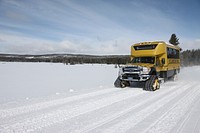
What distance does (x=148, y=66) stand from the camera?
1277 centimetres

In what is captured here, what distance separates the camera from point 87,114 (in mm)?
6301

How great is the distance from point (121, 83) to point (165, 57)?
14.3 ft

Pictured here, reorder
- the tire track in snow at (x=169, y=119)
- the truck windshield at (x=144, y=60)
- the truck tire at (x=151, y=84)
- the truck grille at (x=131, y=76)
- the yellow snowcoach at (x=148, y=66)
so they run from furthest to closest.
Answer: the truck windshield at (x=144, y=60)
the truck grille at (x=131, y=76)
the yellow snowcoach at (x=148, y=66)
the truck tire at (x=151, y=84)
the tire track in snow at (x=169, y=119)

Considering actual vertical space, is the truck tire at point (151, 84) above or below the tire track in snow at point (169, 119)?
above

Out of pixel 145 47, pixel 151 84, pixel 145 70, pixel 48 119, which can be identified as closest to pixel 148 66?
pixel 145 70

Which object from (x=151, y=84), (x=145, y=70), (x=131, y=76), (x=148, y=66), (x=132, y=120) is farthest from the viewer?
(x=148, y=66)

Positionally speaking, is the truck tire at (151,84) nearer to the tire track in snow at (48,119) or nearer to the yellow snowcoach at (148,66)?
the yellow snowcoach at (148,66)

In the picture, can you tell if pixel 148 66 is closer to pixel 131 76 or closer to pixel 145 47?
pixel 131 76

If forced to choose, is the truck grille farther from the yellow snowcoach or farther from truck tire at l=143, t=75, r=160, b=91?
truck tire at l=143, t=75, r=160, b=91

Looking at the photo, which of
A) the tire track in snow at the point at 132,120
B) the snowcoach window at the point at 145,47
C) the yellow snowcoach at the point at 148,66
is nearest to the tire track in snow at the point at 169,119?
the tire track in snow at the point at 132,120

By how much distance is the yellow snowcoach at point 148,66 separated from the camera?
1221cm

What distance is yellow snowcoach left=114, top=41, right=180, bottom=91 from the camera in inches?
481

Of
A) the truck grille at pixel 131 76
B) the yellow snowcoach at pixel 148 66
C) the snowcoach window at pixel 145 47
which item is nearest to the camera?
the yellow snowcoach at pixel 148 66

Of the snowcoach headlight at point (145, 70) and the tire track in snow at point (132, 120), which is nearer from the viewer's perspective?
the tire track in snow at point (132, 120)
